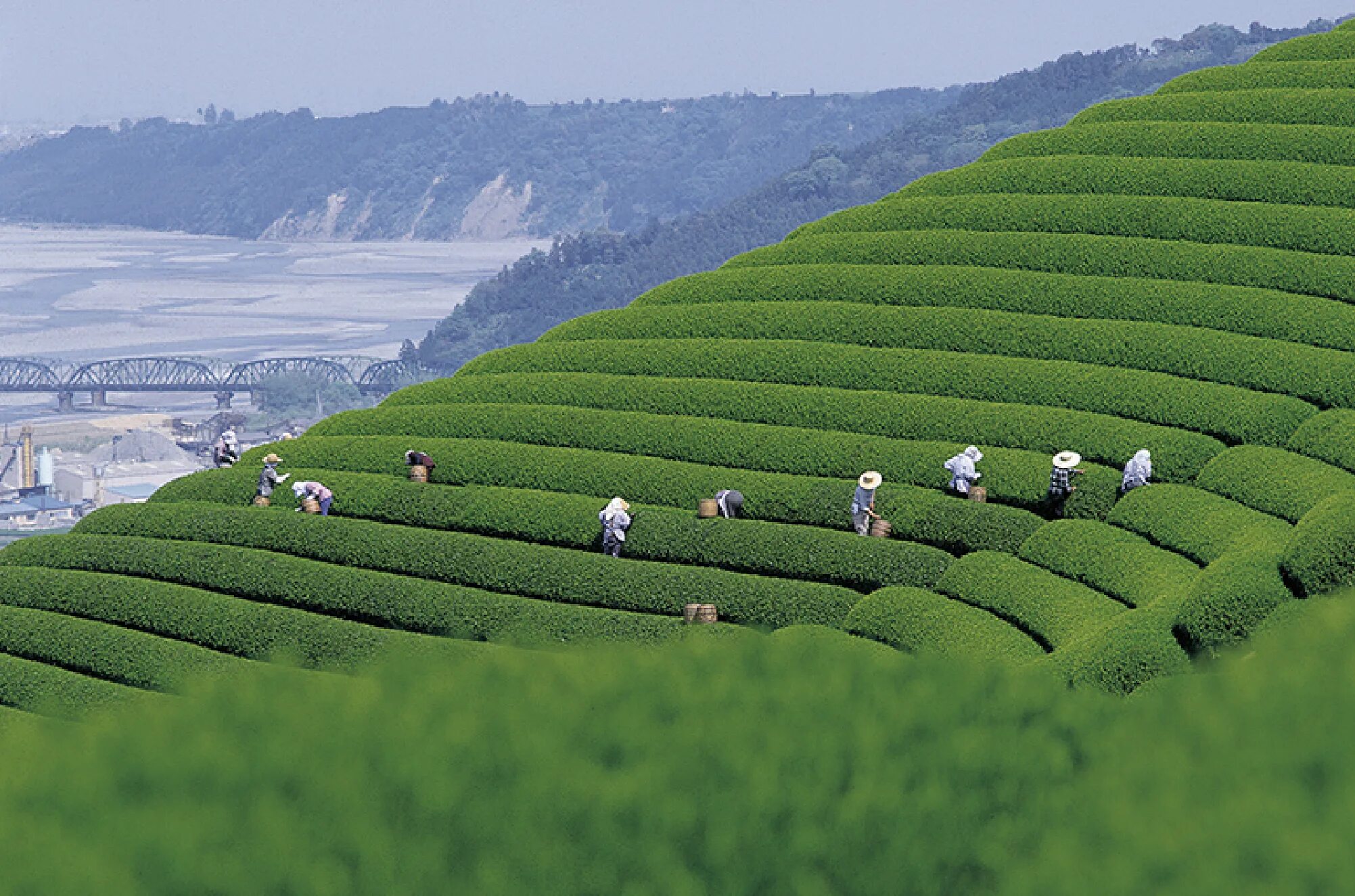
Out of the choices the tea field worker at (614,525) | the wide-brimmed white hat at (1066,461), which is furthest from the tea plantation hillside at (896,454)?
the wide-brimmed white hat at (1066,461)

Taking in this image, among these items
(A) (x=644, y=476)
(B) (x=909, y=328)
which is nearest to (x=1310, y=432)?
(B) (x=909, y=328)

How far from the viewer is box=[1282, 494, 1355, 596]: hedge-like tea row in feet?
48.1

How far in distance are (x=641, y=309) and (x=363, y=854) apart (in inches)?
1111

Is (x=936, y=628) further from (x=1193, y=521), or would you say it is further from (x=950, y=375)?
(x=950, y=375)

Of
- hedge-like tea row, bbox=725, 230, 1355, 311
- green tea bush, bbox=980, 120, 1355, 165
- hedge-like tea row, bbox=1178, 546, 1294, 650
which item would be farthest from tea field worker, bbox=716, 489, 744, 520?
green tea bush, bbox=980, 120, 1355, 165

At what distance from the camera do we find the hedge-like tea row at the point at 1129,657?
15.0 metres

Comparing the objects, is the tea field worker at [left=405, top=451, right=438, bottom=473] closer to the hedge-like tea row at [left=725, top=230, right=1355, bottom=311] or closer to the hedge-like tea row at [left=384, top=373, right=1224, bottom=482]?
the hedge-like tea row at [left=384, top=373, right=1224, bottom=482]

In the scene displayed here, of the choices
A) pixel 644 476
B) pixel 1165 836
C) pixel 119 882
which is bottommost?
pixel 644 476

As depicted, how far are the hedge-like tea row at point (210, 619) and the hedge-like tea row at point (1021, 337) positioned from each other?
11.8 metres

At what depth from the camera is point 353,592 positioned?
24078 millimetres

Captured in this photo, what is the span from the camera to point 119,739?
24.9 feet

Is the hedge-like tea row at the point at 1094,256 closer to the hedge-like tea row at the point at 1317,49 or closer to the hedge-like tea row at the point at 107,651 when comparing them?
the hedge-like tea row at the point at 1317,49

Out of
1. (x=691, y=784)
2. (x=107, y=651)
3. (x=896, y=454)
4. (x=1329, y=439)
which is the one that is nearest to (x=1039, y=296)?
(x=896, y=454)

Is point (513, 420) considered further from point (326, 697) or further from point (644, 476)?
point (326, 697)
